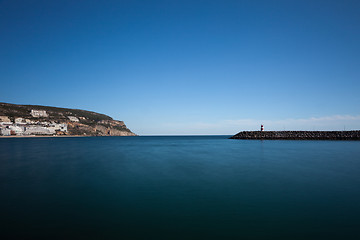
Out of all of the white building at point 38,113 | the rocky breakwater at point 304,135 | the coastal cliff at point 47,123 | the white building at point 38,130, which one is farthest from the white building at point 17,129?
the rocky breakwater at point 304,135

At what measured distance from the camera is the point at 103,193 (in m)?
8.62

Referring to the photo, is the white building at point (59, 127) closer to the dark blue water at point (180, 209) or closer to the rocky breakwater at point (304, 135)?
the rocky breakwater at point (304, 135)

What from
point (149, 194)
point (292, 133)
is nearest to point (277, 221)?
point (149, 194)

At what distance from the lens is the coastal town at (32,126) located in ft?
368

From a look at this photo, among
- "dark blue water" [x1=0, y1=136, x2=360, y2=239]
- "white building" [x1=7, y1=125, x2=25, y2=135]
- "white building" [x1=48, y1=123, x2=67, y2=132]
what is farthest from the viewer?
"white building" [x1=48, y1=123, x2=67, y2=132]

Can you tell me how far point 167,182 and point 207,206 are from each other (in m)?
4.20

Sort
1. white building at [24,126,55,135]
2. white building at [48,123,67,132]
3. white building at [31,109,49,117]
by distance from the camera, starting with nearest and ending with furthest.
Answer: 1. white building at [24,126,55,135]
2. white building at [48,123,67,132]
3. white building at [31,109,49,117]

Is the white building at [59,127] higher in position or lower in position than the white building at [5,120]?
lower

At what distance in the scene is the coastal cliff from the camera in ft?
389

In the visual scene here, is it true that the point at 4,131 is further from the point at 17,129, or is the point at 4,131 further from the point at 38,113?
the point at 38,113

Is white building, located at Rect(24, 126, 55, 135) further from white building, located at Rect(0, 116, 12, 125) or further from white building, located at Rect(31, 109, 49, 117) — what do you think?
white building, located at Rect(31, 109, 49, 117)

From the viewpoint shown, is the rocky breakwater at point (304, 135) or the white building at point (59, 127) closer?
the rocky breakwater at point (304, 135)

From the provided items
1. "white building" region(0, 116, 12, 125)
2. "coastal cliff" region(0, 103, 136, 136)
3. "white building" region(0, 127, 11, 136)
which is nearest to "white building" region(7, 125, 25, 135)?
"coastal cliff" region(0, 103, 136, 136)

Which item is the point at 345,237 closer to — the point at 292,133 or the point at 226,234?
the point at 226,234
